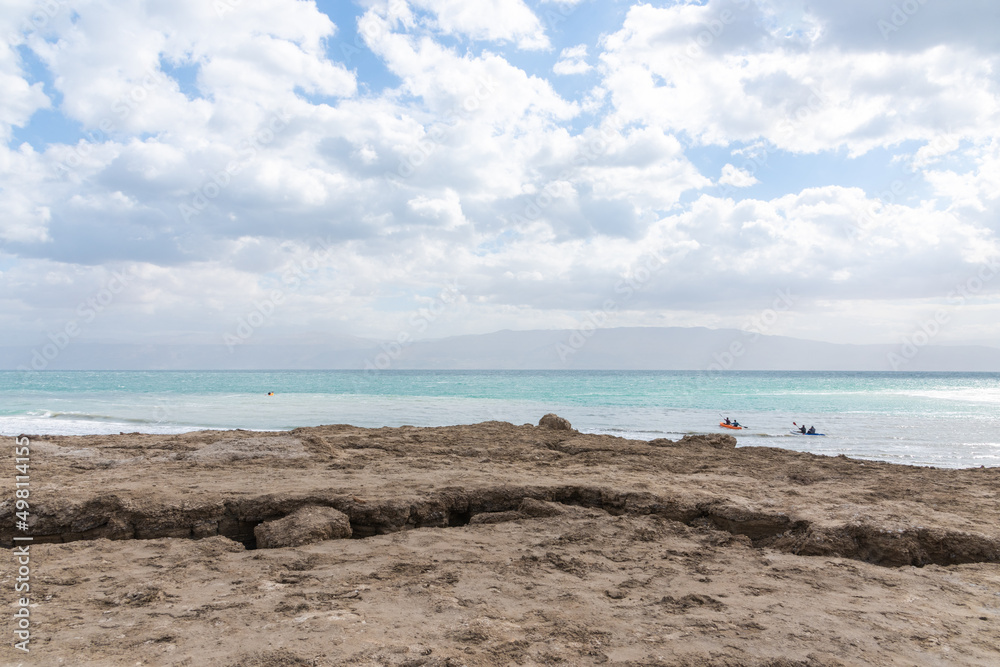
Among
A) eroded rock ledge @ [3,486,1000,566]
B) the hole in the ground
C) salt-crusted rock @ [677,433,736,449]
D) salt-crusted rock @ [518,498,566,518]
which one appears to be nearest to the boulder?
eroded rock ledge @ [3,486,1000,566]

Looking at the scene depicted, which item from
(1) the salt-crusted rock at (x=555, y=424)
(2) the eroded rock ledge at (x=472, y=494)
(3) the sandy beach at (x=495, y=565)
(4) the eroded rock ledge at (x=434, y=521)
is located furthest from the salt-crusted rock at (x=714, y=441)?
(4) the eroded rock ledge at (x=434, y=521)

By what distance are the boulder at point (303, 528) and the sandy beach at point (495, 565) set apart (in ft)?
0.07

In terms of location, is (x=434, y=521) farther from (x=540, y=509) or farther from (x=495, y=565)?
(x=495, y=565)

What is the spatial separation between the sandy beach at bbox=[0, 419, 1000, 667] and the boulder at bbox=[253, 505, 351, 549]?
2 cm

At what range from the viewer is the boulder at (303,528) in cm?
491

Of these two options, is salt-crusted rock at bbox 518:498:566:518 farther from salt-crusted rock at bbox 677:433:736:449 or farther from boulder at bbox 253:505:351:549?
salt-crusted rock at bbox 677:433:736:449

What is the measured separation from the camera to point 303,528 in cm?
501

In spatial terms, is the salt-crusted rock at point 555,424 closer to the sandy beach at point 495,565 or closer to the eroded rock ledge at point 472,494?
the eroded rock ledge at point 472,494

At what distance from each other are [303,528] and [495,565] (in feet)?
6.10

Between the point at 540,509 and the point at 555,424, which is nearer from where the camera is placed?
the point at 540,509

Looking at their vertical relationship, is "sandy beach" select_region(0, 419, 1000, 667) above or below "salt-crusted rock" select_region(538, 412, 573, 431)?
below

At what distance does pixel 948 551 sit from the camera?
16.4 feet

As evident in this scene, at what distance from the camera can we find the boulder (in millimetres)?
4914

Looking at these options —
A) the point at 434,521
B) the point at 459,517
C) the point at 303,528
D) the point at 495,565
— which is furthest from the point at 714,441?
the point at 303,528
